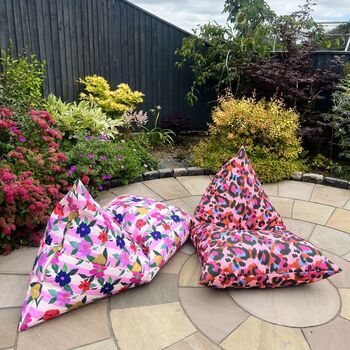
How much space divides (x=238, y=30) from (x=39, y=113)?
394 centimetres

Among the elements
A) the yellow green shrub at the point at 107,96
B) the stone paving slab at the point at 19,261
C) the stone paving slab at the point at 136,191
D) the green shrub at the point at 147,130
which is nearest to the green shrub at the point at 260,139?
the stone paving slab at the point at 136,191

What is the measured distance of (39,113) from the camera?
3.08 metres

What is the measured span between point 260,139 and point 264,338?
2.89 meters

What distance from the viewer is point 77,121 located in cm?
423

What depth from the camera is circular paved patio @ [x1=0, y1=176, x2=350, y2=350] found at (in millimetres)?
1806

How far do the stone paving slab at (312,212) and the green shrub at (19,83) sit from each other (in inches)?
120

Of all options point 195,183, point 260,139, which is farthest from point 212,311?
point 260,139

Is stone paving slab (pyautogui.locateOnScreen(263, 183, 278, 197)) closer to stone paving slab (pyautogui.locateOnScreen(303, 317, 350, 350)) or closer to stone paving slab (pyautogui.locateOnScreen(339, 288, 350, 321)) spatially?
stone paving slab (pyautogui.locateOnScreen(339, 288, 350, 321))

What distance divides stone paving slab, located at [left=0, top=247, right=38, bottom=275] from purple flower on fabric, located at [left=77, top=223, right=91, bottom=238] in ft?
2.22

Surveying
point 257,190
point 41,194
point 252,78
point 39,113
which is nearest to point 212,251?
point 257,190

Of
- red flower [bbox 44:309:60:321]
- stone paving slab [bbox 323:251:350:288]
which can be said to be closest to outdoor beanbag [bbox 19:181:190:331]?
red flower [bbox 44:309:60:321]

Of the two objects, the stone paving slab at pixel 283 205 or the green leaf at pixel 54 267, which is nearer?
the green leaf at pixel 54 267

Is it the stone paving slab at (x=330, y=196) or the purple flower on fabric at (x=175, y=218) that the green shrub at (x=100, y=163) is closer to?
the purple flower on fabric at (x=175, y=218)

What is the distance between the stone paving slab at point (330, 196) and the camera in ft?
11.9
